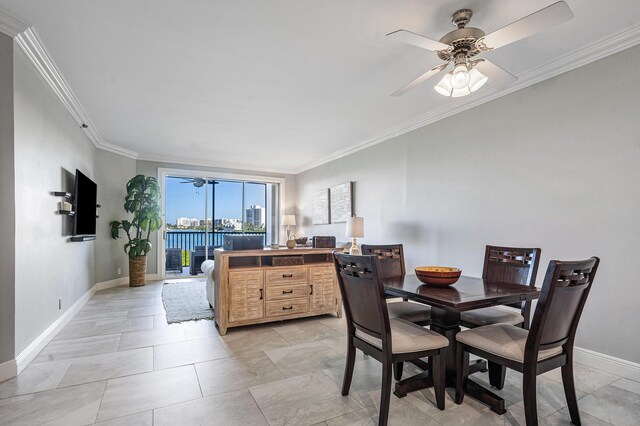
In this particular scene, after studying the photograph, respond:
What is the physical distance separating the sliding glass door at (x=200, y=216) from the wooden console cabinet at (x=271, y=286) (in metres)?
3.55

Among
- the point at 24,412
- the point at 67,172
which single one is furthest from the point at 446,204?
the point at 67,172

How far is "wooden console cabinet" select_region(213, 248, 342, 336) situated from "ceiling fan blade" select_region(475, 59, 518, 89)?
246 centimetres

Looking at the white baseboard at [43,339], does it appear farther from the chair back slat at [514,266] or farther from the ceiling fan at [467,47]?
the chair back slat at [514,266]

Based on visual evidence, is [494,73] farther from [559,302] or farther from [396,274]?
[396,274]

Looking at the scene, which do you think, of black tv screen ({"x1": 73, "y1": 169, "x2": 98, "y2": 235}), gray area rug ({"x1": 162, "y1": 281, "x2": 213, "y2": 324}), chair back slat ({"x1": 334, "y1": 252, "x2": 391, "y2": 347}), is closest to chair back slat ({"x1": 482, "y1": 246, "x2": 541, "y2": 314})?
chair back slat ({"x1": 334, "y1": 252, "x2": 391, "y2": 347})

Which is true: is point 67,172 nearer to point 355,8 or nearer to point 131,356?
point 131,356

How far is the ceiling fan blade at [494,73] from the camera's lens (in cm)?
220

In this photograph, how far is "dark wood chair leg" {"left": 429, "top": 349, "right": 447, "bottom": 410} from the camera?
196 centimetres

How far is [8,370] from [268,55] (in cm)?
313

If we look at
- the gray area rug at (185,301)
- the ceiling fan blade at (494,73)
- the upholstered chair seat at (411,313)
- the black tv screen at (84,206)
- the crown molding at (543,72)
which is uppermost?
the crown molding at (543,72)

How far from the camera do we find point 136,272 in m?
5.88

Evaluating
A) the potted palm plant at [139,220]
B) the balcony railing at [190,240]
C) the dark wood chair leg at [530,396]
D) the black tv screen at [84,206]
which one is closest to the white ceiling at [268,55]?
the black tv screen at [84,206]

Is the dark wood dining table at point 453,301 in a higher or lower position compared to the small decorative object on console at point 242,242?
lower

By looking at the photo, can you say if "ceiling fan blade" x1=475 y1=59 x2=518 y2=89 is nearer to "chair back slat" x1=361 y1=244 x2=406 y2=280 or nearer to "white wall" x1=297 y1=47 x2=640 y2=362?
"white wall" x1=297 y1=47 x2=640 y2=362
